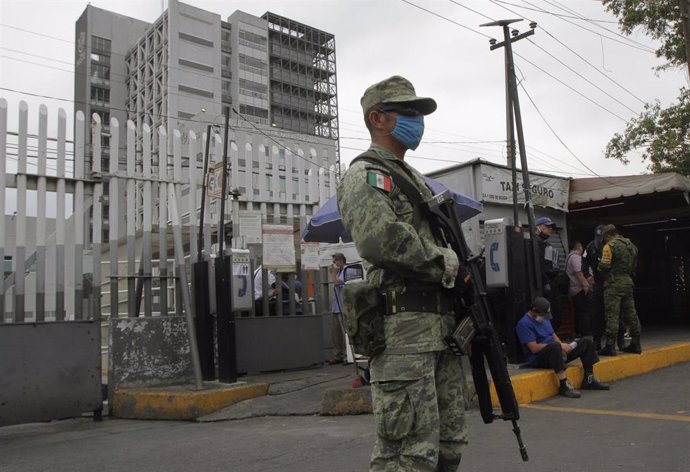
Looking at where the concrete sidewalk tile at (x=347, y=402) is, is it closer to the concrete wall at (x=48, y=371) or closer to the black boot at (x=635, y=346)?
the concrete wall at (x=48, y=371)

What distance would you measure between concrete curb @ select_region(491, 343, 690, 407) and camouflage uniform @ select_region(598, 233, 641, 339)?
37 centimetres

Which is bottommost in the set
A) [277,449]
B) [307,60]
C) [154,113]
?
[277,449]

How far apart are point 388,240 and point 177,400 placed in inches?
185

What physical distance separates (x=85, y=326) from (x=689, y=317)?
13804 mm

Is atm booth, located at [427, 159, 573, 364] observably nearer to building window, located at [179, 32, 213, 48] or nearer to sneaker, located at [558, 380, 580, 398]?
sneaker, located at [558, 380, 580, 398]

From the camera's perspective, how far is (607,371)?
22.5ft

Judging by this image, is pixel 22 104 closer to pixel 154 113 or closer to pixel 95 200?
pixel 95 200

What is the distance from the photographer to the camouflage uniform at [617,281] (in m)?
7.30

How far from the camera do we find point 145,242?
22.4 ft

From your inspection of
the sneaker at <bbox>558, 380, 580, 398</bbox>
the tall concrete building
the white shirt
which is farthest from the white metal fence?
the tall concrete building

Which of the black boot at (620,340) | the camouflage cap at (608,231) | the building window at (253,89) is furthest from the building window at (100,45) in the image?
the black boot at (620,340)

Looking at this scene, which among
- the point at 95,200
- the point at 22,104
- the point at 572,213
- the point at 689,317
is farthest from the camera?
the point at 689,317

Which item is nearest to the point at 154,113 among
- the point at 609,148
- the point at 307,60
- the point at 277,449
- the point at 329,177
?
the point at 307,60

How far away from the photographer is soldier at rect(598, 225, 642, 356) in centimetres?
731
